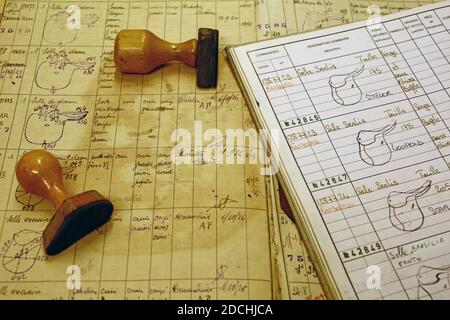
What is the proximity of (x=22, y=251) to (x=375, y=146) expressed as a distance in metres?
0.47

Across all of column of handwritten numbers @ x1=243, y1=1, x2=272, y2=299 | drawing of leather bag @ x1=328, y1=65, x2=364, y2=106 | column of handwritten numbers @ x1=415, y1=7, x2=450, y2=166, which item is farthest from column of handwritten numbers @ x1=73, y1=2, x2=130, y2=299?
column of handwritten numbers @ x1=415, y1=7, x2=450, y2=166

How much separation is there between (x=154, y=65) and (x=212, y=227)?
267 millimetres

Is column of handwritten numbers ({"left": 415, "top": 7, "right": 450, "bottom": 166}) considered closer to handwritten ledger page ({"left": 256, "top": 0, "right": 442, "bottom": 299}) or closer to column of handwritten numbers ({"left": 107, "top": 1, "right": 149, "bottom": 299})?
handwritten ledger page ({"left": 256, "top": 0, "right": 442, "bottom": 299})

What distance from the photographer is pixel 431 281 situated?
502 mm

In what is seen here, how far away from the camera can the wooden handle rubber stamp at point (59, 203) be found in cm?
51

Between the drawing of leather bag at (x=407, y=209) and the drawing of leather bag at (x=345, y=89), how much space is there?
0.48 feet

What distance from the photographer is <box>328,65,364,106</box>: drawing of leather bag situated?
0.62 meters

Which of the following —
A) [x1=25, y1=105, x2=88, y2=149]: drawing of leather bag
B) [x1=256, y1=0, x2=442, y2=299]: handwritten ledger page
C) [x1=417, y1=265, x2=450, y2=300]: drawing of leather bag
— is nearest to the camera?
[x1=417, y1=265, x2=450, y2=300]: drawing of leather bag

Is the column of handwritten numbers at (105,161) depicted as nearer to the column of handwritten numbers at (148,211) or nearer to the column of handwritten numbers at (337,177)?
the column of handwritten numbers at (148,211)

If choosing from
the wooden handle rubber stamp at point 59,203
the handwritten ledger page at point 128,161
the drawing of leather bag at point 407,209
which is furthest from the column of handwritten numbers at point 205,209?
the drawing of leather bag at point 407,209

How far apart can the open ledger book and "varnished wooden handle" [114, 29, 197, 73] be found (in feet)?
0.25
